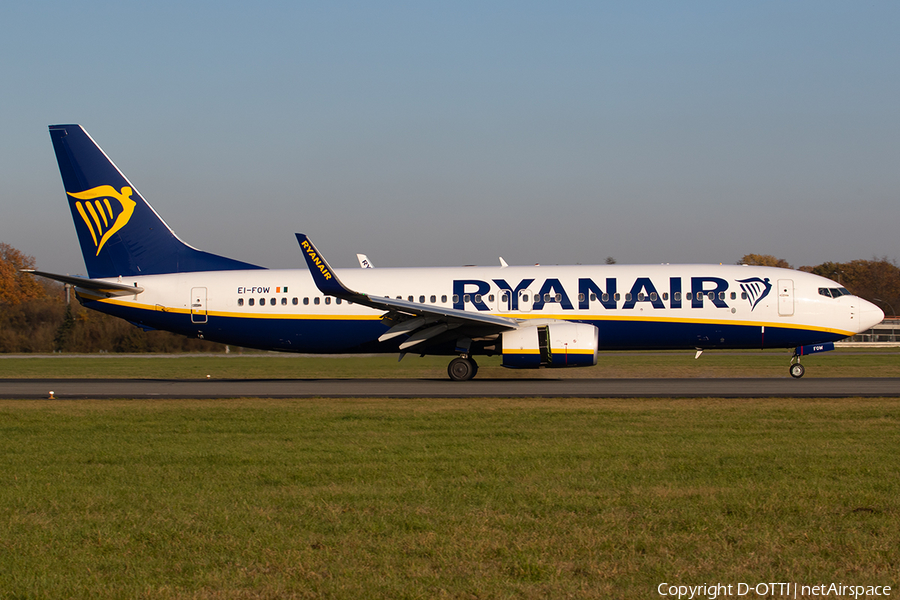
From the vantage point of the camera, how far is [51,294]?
271 feet

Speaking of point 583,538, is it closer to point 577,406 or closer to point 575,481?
point 575,481

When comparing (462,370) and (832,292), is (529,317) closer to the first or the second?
(462,370)

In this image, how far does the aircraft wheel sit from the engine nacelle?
66.5 inches

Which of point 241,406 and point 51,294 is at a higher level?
point 51,294

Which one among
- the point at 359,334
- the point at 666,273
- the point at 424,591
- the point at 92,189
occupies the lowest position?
the point at 424,591

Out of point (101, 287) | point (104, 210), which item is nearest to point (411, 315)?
point (101, 287)

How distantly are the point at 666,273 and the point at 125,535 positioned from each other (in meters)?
21.5

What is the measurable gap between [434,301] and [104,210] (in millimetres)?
11913

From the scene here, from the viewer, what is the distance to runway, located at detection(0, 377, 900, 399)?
20.0 metres

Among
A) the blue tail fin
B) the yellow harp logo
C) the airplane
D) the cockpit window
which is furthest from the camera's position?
the yellow harp logo

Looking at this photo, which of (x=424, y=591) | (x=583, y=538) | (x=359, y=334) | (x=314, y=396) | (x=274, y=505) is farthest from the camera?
(x=359, y=334)

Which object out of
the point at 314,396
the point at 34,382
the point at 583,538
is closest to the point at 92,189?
the point at 34,382

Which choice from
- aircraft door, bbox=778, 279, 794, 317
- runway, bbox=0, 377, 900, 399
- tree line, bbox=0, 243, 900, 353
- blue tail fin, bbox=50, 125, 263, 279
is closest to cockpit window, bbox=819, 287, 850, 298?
aircraft door, bbox=778, 279, 794, 317

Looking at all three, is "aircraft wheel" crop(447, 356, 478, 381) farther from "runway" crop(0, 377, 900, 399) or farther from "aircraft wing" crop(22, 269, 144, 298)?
"aircraft wing" crop(22, 269, 144, 298)
